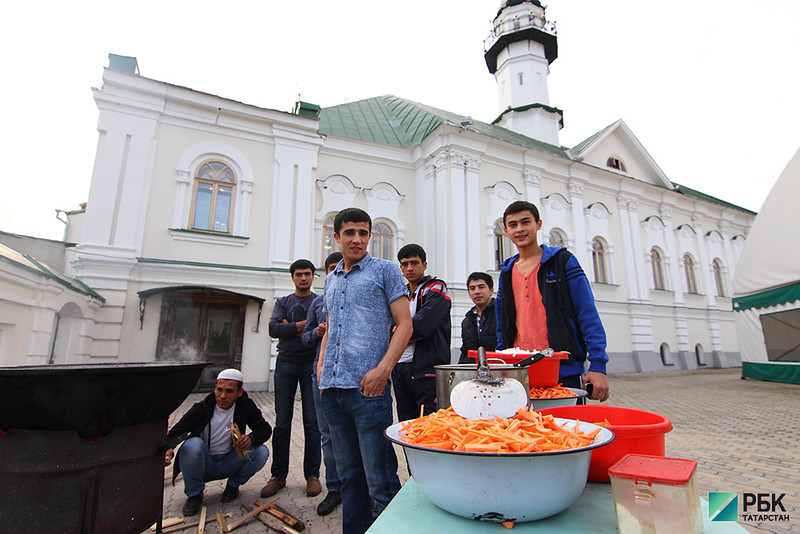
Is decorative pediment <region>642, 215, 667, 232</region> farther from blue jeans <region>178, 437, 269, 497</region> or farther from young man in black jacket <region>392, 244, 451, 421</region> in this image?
blue jeans <region>178, 437, 269, 497</region>

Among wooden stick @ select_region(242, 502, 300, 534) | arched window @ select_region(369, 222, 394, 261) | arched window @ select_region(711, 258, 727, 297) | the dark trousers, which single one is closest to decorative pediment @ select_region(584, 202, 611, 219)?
arched window @ select_region(711, 258, 727, 297)

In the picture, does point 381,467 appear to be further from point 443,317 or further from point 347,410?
point 443,317

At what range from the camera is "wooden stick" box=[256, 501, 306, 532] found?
9.23ft

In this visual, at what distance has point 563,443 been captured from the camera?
3.18 feet

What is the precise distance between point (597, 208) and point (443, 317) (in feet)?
52.5

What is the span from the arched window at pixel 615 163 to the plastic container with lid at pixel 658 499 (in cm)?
2027

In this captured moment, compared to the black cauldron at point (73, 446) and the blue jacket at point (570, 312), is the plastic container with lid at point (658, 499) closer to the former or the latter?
the blue jacket at point (570, 312)

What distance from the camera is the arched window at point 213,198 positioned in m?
10.1

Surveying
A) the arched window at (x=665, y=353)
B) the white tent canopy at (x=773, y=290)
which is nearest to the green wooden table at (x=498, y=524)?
the white tent canopy at (x=773, y=290)

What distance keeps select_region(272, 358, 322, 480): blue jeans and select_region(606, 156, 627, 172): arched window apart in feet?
61.7

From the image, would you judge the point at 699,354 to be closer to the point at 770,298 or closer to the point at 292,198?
the point at 770,298

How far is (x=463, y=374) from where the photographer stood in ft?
5.06

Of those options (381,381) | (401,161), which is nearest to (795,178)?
(401,161)

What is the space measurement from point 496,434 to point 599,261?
56.4ft
